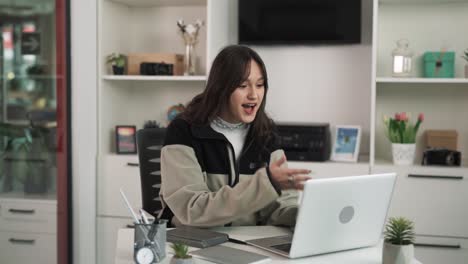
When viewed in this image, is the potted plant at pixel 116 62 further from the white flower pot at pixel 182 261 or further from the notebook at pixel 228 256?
the white flower pot at pixel 182 261

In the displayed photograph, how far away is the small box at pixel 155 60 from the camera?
13.8 feet

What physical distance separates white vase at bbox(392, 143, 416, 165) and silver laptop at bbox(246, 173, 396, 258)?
1.76m

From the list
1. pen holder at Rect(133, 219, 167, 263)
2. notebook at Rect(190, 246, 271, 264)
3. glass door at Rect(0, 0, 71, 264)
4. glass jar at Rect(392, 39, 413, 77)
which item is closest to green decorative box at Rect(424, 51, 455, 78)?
glass jar at Rect(392, 39, 413, 77)

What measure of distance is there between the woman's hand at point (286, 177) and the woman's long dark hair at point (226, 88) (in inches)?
17.5

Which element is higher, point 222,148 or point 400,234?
point 222,148

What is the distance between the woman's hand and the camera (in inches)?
80.2

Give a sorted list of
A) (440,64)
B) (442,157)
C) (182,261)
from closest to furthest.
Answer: (182,261), (442,157), (440,64)

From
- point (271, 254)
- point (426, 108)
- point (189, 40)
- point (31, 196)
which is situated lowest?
point (31, 196)

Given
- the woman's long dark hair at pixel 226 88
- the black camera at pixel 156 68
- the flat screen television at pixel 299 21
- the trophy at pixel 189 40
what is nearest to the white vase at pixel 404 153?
the flat screen television at pixel 299 21

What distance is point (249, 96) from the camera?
7.99ft

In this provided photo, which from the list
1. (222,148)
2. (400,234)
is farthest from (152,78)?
(400,234)

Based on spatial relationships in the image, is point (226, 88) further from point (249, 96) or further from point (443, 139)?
point (443, 139)

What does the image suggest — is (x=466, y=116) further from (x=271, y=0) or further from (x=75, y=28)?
(x=75, y=28)

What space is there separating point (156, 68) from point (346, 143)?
1190mm
